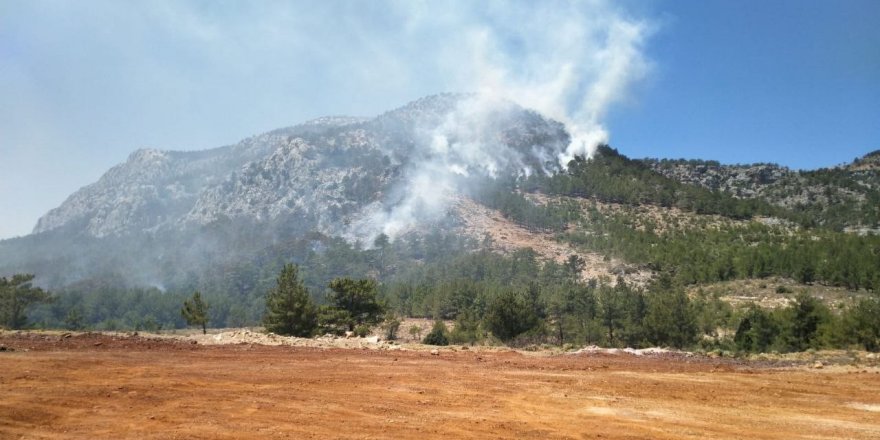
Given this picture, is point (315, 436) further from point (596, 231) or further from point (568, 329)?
point (596, 231)

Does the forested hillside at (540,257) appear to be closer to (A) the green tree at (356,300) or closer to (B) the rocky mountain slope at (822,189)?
(B) the rocky mountain slope at (822,189)

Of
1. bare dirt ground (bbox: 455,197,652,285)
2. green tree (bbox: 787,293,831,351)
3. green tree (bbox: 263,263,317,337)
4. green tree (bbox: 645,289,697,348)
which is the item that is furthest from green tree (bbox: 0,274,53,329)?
bare dirt ground (bbox: 455,197,652,285)

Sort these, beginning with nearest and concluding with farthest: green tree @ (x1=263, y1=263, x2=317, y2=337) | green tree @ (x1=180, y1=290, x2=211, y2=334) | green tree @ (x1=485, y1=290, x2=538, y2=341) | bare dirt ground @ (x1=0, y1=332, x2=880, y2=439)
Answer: bare dirt ground @ (x1=0, y1=332, x2=880, y2=439), green tree @ (x1=263, y1=263, x2=317, y2=337), green tree @ (x1=485, y1=290, x2=538, y2=341), green tree @ (x1=180, y1=290, x2=211, y2=334)

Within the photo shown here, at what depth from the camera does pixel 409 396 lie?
1299 cm

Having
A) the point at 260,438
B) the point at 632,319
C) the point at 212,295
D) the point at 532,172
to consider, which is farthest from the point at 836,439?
the point at 532,172

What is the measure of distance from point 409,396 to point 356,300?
34647mm

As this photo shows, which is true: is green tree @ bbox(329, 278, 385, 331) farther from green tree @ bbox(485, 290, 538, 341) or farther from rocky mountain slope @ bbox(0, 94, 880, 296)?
rocky mountain slope @ bbox(0, 94, 880, 296)

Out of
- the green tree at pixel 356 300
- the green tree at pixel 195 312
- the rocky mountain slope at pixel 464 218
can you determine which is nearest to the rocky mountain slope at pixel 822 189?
the rocky mountain slope at pixel 464 218

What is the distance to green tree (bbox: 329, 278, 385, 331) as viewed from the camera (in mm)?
46344

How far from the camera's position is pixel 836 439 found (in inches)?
385

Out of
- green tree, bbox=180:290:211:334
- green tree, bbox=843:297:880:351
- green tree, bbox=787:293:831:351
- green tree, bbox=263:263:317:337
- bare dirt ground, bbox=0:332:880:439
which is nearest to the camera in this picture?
bare dirt ground, bbox=0:332:880:439

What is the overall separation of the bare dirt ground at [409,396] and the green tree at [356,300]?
25.0 meters

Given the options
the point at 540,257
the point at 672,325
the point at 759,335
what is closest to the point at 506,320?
the point at 672,325

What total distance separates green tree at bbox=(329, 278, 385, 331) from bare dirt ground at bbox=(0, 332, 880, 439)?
81.9 feet
